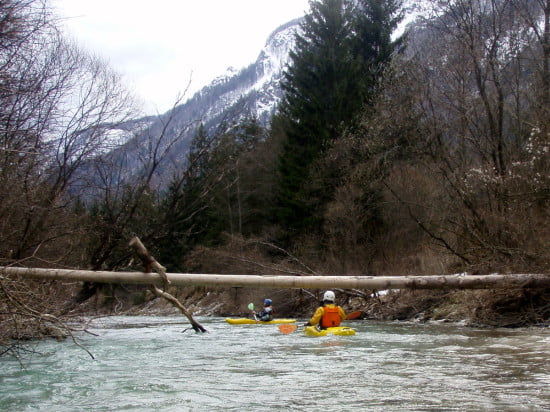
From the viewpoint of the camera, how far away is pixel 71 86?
10.5 m

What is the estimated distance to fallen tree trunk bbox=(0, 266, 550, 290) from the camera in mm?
6977

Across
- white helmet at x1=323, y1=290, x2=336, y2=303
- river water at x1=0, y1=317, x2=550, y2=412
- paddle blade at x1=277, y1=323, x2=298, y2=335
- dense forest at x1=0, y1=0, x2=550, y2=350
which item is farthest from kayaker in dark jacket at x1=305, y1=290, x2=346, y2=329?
dense forest at x1=0, y1=0, x2=550, y2=350

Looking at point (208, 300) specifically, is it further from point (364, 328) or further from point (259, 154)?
point (364, 328)

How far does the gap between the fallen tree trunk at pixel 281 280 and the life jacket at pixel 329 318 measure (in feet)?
11.6

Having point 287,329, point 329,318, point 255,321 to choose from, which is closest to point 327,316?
point 329,318

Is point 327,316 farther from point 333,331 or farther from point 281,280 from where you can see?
point 281,280

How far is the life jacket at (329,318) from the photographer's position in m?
12.0

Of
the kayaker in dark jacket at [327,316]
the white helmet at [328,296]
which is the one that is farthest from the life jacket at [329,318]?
the white helmet at [328,296]

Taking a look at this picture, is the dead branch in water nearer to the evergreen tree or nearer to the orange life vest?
the orange life vest

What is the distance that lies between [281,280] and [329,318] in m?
4.69

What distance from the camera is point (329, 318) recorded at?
39.4ft

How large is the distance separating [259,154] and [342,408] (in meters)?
30.3

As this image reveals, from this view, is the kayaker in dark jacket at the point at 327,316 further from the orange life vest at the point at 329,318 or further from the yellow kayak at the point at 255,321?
the yellow kayak at the point at 255,321

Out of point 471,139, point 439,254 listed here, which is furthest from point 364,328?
point 471,139
